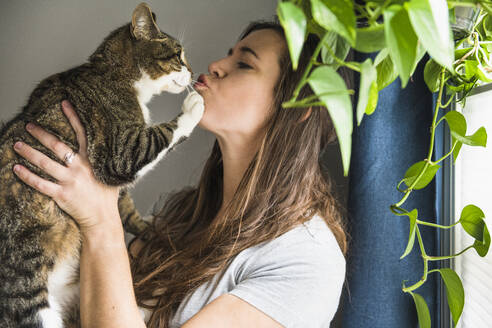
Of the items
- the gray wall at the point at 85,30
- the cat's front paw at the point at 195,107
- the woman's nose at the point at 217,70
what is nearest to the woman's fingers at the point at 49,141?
the cat's front paw at the point at 195,107

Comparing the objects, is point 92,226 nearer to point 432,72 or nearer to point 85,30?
point 432,72

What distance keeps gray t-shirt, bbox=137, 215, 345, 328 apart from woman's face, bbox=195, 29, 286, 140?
345mm

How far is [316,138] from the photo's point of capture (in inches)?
44.2

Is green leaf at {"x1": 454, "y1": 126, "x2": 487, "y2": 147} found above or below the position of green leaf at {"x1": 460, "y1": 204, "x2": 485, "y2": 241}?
above

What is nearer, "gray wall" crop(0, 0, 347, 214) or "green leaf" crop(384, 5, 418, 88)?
"green leaf" crop(384, 5, 418, 88)

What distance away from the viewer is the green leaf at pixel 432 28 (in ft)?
1.13

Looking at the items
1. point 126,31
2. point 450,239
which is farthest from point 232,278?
point 126,31

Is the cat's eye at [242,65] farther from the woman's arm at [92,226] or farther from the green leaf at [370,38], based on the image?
the green leaf at [370,38]

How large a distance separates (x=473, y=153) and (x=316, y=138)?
1.36ft

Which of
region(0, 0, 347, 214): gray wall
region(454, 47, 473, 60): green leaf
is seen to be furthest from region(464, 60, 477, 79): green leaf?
region(0, 0, 347, 214): gray wall

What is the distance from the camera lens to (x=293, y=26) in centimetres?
33

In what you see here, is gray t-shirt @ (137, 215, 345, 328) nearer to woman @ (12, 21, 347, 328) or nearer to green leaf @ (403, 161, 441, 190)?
woman @ (12, 21, 347, 328)

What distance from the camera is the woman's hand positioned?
0.93 metres

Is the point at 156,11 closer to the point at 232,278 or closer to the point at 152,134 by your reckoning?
the point at 152,134
